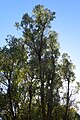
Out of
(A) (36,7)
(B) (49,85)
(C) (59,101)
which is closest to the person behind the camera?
(A) (36,7)

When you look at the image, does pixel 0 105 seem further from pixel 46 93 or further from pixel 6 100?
pixel 46 93

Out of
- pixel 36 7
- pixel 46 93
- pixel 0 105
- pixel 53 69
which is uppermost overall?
pixel 36 7

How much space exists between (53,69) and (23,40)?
6256mm

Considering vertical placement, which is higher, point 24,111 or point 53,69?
point 53,69

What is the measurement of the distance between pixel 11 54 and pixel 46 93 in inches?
368

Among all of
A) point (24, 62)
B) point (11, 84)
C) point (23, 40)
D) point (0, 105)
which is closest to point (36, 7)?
point (23, 40)

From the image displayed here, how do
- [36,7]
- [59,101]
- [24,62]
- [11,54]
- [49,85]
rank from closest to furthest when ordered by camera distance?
[11,54]
[24,62]
[36,7]
[49,85]
[59,101]

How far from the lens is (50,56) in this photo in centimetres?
3944

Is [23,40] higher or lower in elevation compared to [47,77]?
higher

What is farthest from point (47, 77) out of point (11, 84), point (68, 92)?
point (11, 84)

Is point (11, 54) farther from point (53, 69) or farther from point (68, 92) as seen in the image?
point (68, 92)

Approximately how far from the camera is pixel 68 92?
4291 centimetres

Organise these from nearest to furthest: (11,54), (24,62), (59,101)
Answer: (11,54) < (24,62) < (59,101)

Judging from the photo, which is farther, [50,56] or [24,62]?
[50,56]
